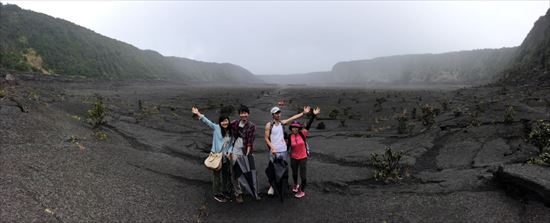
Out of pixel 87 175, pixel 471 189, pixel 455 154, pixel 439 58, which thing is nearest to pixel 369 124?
pixel 455 154

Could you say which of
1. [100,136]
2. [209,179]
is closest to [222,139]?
[209,179]

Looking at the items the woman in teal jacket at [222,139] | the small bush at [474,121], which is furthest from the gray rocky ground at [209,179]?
the woman in teal jacket at [222,139]

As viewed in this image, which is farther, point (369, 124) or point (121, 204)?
point (369, 124)

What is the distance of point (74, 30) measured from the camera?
9119cm

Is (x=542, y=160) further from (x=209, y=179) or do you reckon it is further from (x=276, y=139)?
(x=209, y=179)

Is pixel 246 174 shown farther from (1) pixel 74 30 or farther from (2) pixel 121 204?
(1) pixel 74 30

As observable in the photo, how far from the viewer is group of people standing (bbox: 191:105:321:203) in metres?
7.67

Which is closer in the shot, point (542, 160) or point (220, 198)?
point (220, 198)

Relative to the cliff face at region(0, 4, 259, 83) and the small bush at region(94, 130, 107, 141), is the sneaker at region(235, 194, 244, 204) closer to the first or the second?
the small bush at region(94, 130, 107, 141)

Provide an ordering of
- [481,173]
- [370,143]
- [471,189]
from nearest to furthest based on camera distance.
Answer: [471,189], [481,173], [370,143]

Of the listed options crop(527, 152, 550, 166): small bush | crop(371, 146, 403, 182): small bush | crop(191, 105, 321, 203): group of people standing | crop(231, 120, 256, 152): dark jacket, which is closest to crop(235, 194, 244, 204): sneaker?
crop(191, 105, 321, 203): group of people standing

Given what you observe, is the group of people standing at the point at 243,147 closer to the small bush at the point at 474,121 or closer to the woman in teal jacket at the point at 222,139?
the woman in teal jacket at the point at 222,139

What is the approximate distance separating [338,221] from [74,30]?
333ft

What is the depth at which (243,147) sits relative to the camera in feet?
25.4
